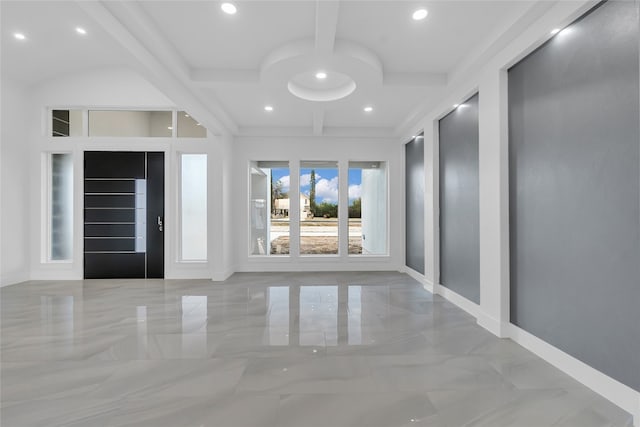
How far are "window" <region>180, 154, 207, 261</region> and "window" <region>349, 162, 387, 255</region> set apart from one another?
330 centimetres

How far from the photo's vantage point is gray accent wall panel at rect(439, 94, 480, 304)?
3818mm

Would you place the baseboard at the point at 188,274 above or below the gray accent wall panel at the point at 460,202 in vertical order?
below

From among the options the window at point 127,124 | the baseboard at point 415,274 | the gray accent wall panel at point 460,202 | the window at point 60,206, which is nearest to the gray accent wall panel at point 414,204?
the baseboard at point 415,274

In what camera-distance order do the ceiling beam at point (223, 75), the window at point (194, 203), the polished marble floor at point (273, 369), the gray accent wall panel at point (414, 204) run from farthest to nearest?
the window at point (194, 203), the gray accent wall panel at point (414, 204), the ceiling beam at point (223, 75), the polished marble floor at point (273, 369)

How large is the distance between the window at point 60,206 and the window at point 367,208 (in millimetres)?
6094

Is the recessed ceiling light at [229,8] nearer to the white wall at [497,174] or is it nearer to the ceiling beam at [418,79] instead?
the ceiling beam at [418,79]

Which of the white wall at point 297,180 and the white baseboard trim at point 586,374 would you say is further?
the white wall at point 297,180

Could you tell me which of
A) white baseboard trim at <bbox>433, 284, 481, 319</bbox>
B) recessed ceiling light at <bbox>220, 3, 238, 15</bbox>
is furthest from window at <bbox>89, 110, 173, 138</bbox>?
white baseboard trim at <bbox>433, 284, 481, 319</bbox>

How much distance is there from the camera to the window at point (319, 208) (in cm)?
701

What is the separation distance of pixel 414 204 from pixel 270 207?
329 centimetres

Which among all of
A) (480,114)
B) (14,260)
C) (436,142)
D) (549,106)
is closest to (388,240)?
(436,142)

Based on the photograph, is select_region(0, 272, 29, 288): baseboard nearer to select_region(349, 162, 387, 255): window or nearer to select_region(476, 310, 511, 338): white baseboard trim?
select_region(349, 162, 387, 255): window

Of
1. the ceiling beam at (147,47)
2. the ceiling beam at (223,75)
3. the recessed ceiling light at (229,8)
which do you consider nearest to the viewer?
the ceiling beam at (147,47)

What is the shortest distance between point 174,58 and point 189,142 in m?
2.99
